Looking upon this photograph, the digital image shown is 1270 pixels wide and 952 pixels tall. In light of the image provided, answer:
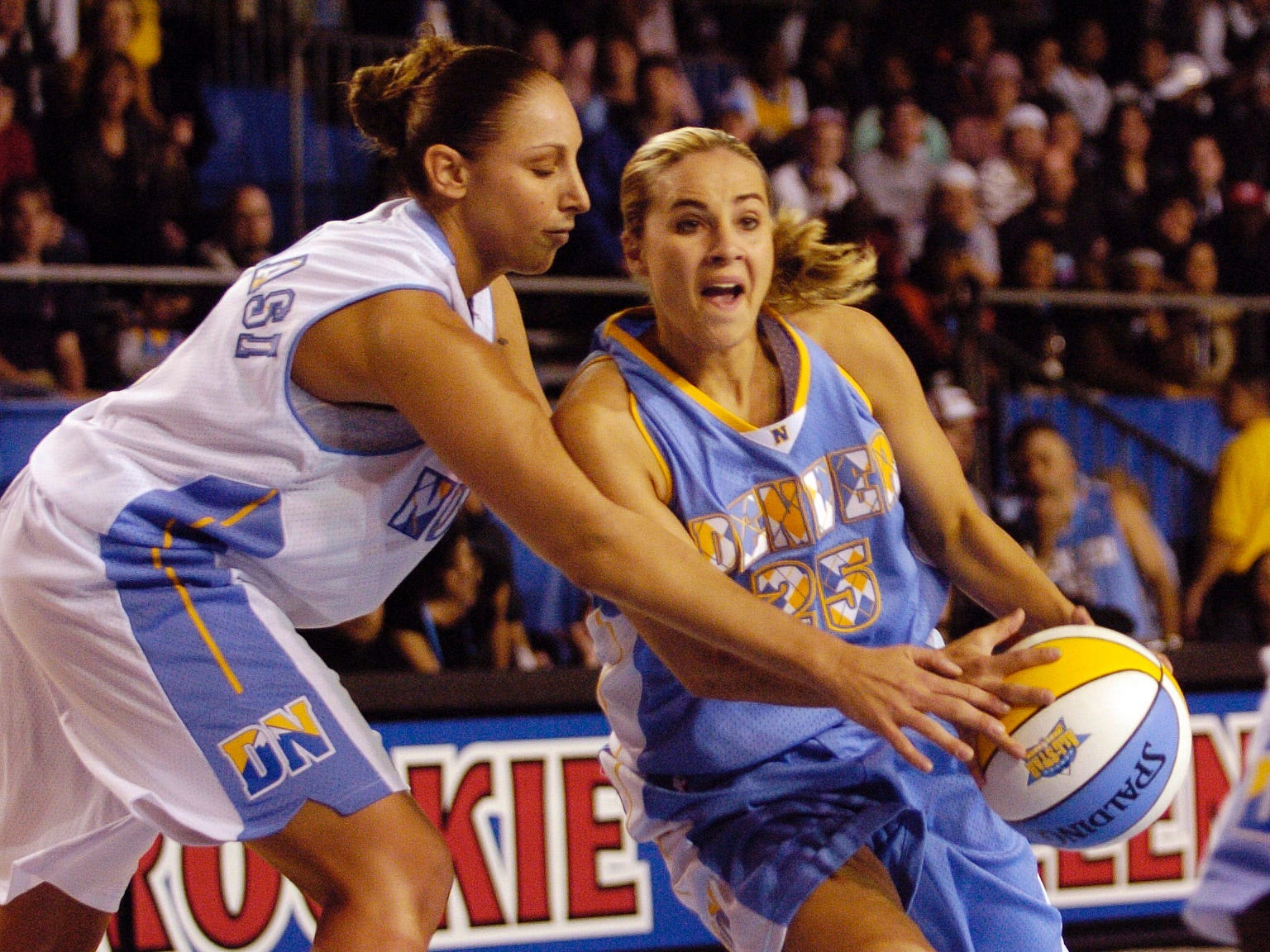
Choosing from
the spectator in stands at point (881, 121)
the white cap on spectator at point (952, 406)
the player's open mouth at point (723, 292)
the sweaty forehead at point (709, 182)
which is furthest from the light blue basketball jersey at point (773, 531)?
the spectator in stands at point (881, 121)

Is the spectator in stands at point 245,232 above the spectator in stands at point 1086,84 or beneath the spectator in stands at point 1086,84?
beneath

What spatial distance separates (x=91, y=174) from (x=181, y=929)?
356 cm

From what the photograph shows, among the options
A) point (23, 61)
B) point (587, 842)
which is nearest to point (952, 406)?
point (587, 842)

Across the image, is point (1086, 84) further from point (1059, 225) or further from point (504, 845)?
point (504, 845)

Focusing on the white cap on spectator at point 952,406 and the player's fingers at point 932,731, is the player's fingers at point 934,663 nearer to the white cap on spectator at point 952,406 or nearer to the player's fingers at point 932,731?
the player's fingers at point 932,731

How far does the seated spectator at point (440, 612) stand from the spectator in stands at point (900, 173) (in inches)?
149

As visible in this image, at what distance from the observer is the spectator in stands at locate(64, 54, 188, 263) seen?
6.41m

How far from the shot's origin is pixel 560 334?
6.57 m

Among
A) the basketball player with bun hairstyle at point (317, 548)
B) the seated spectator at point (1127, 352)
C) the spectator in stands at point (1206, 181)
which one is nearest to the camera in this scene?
the basketball player with bun hairstyle at point (317, 548)

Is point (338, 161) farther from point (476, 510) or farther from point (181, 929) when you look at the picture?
point (181, 929)

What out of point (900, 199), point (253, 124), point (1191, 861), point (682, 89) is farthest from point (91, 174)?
point (1191, 861)

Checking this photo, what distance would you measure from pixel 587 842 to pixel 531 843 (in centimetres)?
16

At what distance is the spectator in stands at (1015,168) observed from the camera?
833 cm

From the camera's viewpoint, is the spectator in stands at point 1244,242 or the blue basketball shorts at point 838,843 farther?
the spectator in stands at point 1244,242
